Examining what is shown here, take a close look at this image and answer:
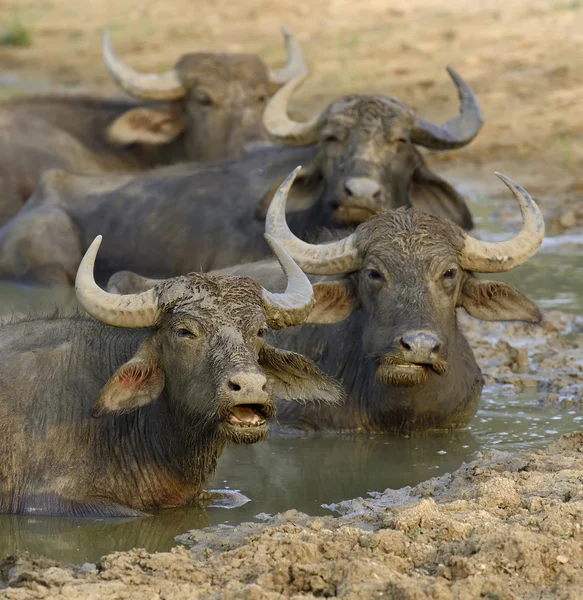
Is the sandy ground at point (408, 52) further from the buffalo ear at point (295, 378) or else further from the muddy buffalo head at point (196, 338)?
the muddy buffalo head at point (196, 338)

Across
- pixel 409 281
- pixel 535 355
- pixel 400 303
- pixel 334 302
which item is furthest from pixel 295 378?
pixel 535 355

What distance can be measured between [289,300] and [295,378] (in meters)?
0.43

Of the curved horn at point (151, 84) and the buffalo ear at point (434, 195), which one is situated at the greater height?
the curved horn at point (151, 84)

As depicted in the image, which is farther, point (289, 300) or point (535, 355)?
point (535, 355)

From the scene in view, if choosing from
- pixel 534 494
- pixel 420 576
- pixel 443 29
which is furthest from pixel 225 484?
pixel 443 29

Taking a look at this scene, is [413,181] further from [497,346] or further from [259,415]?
[259,415]

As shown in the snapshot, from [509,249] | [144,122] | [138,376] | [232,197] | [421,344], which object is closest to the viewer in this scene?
[138,376]

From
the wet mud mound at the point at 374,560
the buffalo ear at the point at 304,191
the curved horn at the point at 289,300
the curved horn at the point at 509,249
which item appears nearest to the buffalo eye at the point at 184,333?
the curved horn at the point at 289,300

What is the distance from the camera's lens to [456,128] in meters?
11.3

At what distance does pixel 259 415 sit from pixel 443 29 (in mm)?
14626

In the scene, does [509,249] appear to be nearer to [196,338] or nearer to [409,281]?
[409,281]

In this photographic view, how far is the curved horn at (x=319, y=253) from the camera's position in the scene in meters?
8.08

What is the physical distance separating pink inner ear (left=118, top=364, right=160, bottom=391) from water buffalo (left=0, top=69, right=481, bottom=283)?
3.89 meters

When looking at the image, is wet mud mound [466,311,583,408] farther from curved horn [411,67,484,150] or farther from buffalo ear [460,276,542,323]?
curved horn [411,67,484,150]
